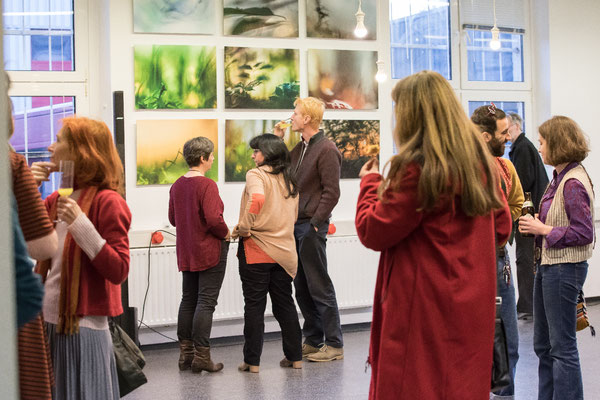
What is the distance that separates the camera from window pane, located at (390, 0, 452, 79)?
23.6 feet

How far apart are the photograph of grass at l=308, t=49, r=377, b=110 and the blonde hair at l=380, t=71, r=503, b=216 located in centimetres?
426

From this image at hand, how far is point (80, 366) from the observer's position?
8.20 feet

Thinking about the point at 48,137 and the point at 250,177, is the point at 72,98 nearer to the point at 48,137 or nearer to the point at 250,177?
the point at 48,137

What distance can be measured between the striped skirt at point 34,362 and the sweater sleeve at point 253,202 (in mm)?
3149

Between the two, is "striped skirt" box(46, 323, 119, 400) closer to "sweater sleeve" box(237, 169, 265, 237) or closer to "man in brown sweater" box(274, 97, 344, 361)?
"sweater sleeve" box(237, 169, 265, 237)

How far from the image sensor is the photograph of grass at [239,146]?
6359 millimetres

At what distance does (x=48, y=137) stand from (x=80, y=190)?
12.5 ft

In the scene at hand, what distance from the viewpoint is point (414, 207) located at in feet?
7.53

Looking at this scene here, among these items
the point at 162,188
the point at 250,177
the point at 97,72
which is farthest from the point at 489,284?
the point at 97,72

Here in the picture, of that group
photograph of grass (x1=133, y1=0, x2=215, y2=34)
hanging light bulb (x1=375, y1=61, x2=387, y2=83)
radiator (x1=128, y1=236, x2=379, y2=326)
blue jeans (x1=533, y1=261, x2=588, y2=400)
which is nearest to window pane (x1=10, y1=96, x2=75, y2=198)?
photograph of grass (x1=133, y1=0, x2=215, y2=34)

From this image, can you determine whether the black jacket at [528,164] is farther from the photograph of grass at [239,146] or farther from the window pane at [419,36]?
the photograph of grass at [239,146]

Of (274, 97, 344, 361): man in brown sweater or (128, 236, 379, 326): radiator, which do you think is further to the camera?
(128, 236, 379, 326): radiator

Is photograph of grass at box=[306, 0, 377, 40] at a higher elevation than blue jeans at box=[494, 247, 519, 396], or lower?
higher

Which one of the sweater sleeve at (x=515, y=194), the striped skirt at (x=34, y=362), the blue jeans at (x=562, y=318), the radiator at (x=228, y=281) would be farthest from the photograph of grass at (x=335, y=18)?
the striped skirt at (x=34, y=362)
